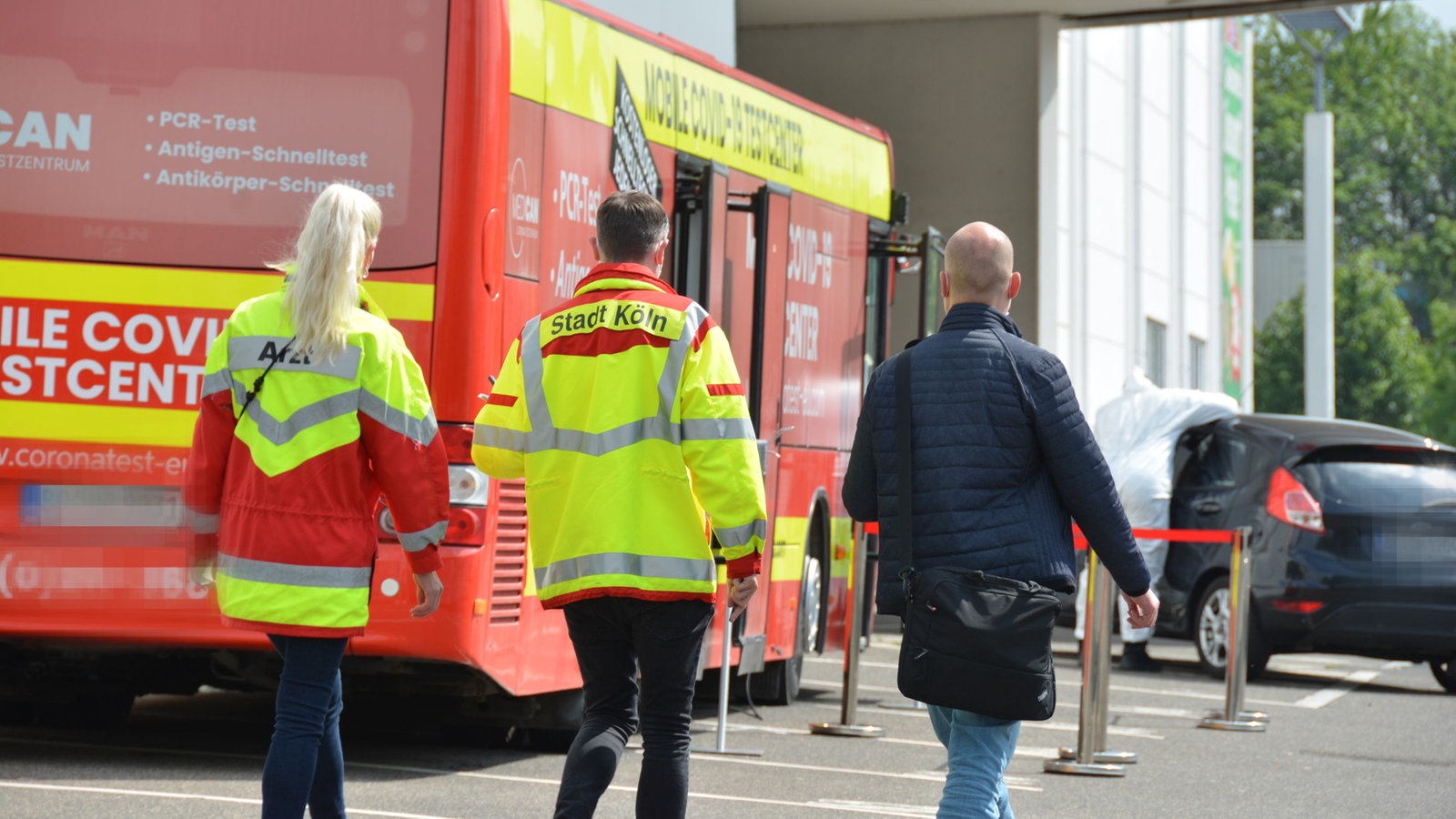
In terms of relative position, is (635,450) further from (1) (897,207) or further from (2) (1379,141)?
(2) (1379,141)

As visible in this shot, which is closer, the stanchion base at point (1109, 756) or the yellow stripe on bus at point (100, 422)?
the yellow stripe on bus at point (100, 422)

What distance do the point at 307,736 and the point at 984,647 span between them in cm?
158

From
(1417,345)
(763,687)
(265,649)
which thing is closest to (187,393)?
(265,649)

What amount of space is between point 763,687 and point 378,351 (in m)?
6.45

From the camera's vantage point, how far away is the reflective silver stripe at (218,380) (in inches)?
201

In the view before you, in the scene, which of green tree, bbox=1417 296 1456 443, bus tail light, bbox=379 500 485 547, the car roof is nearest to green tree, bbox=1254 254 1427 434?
green tree, bbox=1417 296 1456 443

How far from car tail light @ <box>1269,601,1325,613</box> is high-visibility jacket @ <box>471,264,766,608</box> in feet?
27.8

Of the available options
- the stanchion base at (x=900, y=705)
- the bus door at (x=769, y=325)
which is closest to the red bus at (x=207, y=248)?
the bus door at (x=769, y=325)

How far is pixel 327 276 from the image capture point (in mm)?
5102

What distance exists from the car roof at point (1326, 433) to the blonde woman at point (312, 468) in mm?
9219

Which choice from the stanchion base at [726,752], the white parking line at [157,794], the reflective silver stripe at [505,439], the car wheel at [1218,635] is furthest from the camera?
the car wheel at [1218,635]

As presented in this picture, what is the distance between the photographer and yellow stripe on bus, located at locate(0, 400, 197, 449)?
292 inches

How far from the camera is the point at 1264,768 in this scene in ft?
29.7

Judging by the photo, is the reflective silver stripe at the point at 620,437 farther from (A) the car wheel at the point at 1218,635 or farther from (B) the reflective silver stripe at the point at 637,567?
(A) the car wheel at the point at 1218,635
